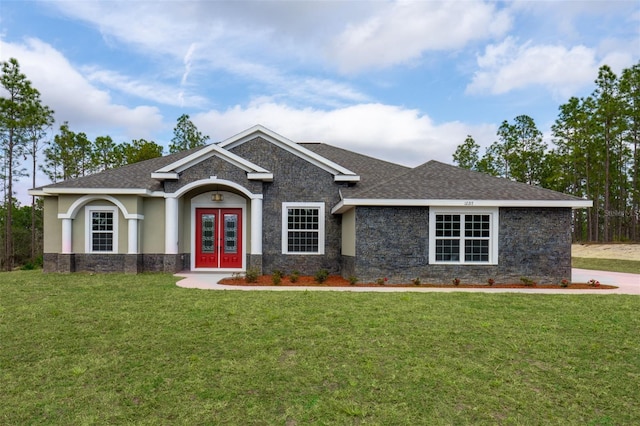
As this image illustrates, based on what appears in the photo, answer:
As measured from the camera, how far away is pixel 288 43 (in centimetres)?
1620

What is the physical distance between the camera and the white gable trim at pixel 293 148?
1503 centimetres

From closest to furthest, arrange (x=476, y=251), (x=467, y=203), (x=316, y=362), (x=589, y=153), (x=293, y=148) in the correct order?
(x=316, y=362) < (x=467, y=203) < (x=476, y=251) < (x=293, y=148) < (x=589, y=153)

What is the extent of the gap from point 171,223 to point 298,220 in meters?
4.73

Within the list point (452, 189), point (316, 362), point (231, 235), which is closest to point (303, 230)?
point (231, 235)

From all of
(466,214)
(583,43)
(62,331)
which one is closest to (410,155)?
(583,43)

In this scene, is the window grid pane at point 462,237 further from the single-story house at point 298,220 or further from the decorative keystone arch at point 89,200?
the decorative keystone arch at point 89,200

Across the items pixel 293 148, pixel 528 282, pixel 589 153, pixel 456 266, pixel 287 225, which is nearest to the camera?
pixel 528 282

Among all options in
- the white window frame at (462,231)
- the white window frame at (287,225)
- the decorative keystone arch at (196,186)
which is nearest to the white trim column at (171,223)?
the decorative keystone arch at (196,186)

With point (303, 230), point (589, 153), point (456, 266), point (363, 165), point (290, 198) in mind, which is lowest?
point (456, 266)

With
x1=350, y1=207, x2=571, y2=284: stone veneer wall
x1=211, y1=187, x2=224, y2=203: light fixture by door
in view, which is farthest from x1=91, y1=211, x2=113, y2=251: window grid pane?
x1=350, y1=207, x2=571, y2=284: stone veneer wall

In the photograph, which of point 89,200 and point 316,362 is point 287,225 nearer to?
point 89,200

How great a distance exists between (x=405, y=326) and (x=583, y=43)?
16330 millimetres

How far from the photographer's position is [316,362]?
220 inches

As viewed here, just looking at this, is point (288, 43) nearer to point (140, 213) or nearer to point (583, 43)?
point (140, 213)
